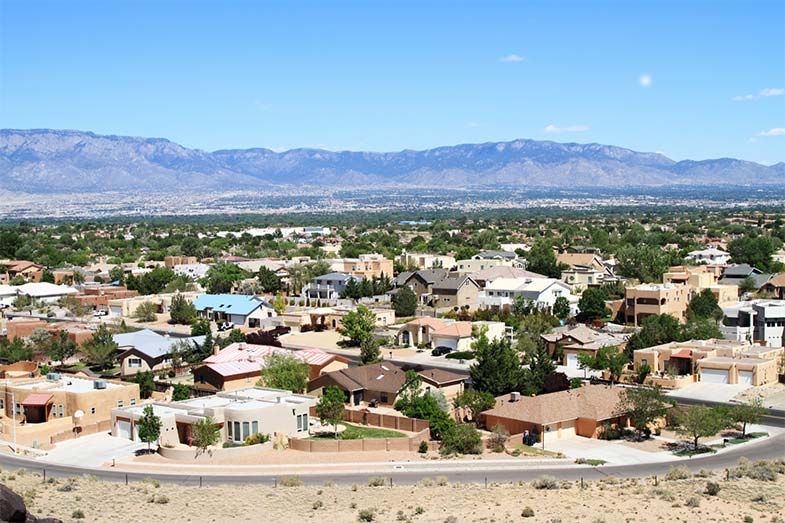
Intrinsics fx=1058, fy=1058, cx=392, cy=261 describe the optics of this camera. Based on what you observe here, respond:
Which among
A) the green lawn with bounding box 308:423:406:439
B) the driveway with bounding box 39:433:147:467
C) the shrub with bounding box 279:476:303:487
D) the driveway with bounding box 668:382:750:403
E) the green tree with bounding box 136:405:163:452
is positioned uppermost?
the green tree with bounding box 136:405:163:452

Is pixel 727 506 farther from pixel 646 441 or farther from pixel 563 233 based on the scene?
pixel 563 233

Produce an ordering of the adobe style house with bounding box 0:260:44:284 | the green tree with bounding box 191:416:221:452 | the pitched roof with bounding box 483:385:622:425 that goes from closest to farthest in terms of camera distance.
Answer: the green tree with bounding box 191:416:221:452 → the pitched roof with bounding box 483:385:622:425 → the adobe style house with bounding box 0:260:44:284

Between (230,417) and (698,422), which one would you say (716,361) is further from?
(230,417)

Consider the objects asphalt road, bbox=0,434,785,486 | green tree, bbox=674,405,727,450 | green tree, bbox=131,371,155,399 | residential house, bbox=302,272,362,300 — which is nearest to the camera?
asphalt road, bbox=0,434,785,486

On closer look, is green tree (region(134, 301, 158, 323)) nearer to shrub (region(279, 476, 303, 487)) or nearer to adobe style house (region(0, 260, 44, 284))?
adobe style house (region(0, 260, 44, 284))

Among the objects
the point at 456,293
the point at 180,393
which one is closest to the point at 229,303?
the point at 456,293

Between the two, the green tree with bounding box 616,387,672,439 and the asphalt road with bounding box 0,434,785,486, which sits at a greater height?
the green tree with bounding box 616,387,672,439

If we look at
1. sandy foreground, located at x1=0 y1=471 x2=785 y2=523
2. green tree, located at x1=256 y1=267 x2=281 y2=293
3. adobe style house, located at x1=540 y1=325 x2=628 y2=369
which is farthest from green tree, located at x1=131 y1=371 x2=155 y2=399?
green tree, located at x1=256 y1=267 x2=281 y2=293
